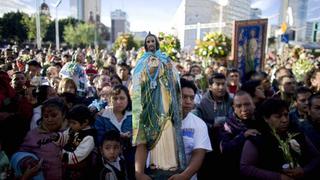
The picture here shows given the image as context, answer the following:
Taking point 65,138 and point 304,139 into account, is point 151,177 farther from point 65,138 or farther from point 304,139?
point 304,139

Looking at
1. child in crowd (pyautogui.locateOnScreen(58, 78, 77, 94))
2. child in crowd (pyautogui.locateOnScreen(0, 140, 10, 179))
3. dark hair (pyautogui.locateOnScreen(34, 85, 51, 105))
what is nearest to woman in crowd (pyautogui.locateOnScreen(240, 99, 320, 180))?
child in crowd (pyautogui.locateOnScreen(0, 140, 10, 179))

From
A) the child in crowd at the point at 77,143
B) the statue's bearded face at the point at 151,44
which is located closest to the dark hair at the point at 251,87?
the statue's bearded face at the point at 151,44

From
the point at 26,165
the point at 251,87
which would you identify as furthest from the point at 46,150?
the point at 251,87

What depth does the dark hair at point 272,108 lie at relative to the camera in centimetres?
275

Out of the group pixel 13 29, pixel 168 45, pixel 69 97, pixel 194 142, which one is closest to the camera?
pixel 194 142

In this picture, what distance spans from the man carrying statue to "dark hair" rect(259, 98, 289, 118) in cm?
77

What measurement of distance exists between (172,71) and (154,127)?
1.73 feet

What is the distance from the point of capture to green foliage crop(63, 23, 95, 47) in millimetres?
58362

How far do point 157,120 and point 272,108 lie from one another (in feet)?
3.40

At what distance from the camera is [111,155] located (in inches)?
123

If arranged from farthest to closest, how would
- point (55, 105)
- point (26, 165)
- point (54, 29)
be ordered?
point (54, 29)
point (55, 105)
point (26, 165)

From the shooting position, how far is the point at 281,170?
2.56m

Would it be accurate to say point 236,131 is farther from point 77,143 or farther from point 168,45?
point 168,45

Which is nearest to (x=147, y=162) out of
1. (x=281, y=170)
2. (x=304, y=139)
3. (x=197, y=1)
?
(x=281, y=170)
